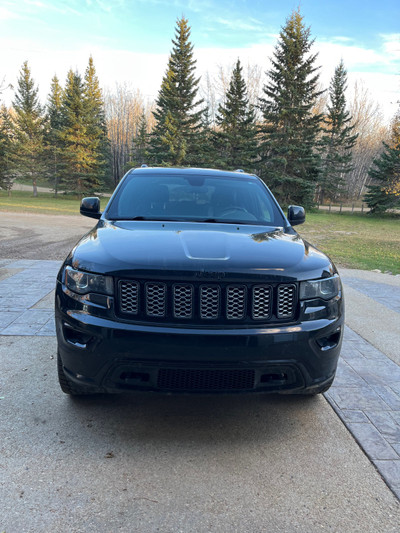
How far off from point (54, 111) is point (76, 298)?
53143mm

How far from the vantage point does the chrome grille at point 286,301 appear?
237cm

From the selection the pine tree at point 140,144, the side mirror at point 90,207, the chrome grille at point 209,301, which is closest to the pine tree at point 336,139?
the pine tree at point 140,144

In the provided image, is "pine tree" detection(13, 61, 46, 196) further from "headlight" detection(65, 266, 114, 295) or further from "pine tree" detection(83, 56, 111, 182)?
"headlight" detection(65, 266, 114, 295)

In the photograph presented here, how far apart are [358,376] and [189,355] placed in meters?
2.07

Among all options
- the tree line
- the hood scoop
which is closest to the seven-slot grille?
the hood scoop

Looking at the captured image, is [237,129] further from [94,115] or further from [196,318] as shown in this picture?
[196,318]

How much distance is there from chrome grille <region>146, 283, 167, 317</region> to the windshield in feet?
3.89

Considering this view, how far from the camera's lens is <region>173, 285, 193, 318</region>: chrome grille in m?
2.29

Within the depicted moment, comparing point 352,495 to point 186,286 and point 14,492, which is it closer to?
point 186,286

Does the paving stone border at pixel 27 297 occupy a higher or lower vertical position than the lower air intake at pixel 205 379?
lower

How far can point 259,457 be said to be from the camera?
244 centimetres

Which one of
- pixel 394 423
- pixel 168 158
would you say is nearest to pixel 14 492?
pixel 394 423

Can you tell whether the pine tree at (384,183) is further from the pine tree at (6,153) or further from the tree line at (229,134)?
the pine tree at (6,153)

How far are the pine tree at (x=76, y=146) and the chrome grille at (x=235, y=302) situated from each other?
4073cm
